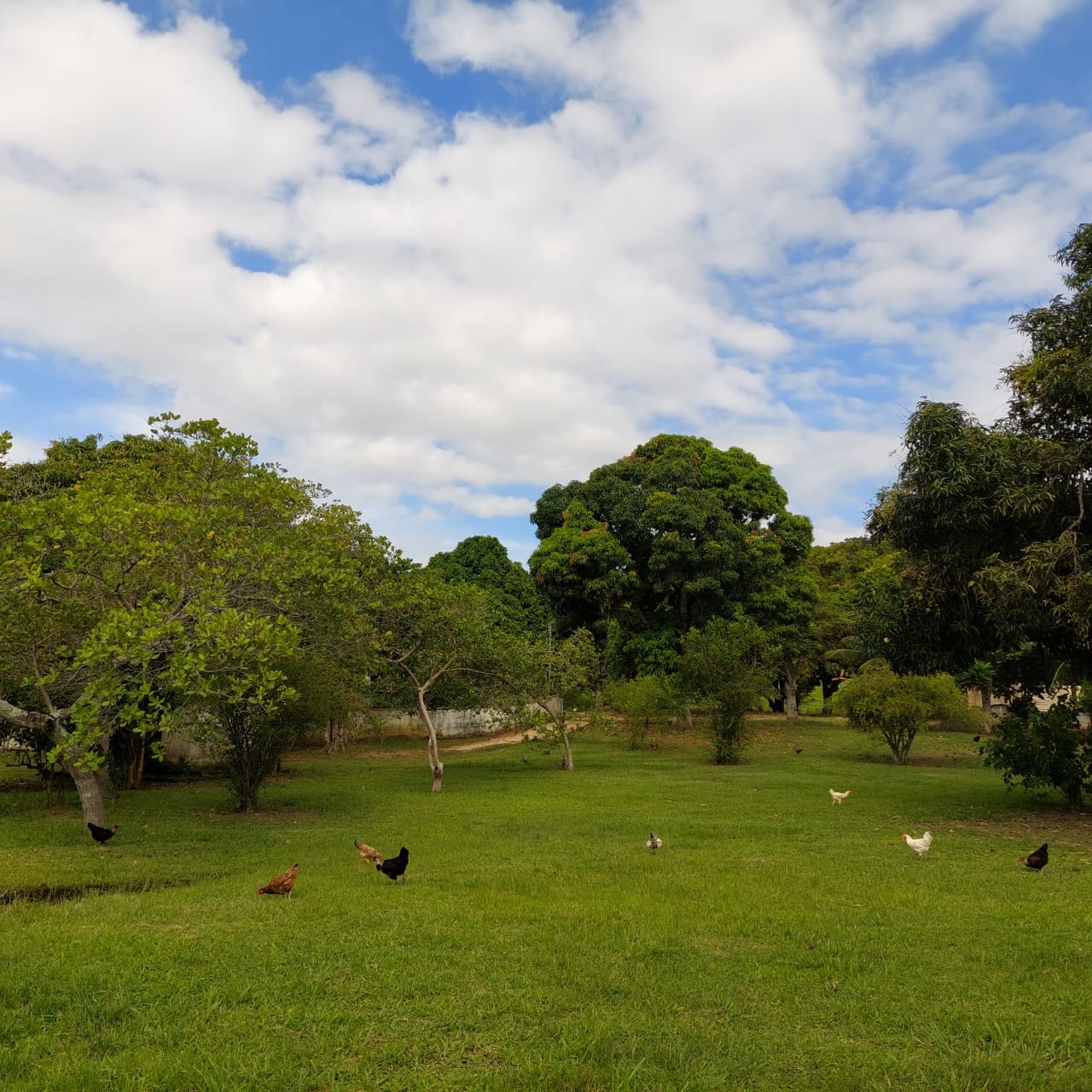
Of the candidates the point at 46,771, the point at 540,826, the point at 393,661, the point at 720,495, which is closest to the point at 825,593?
the point at 720,495

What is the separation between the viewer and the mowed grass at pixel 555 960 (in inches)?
189

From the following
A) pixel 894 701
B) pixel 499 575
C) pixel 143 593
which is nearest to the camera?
pixel 143 593

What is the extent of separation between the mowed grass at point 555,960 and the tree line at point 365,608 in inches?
97.6

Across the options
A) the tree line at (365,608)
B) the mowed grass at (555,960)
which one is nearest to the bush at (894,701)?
the tree line at (365,608)

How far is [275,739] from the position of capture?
17000 mm

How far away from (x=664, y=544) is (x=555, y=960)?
2685cm

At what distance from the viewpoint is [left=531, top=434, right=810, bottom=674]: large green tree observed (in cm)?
3316

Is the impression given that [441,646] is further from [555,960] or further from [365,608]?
[555,960]

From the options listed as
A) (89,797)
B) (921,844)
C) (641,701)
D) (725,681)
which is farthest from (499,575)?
(921,844)

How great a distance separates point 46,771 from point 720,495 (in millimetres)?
26923

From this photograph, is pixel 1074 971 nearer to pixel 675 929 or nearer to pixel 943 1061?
pixel 943 1061

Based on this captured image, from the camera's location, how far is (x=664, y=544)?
108ft

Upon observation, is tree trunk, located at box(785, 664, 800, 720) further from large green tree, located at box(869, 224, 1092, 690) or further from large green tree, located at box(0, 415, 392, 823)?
large green tree, located at box(0, 415, 392, 823)

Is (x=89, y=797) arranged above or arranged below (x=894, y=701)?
below
